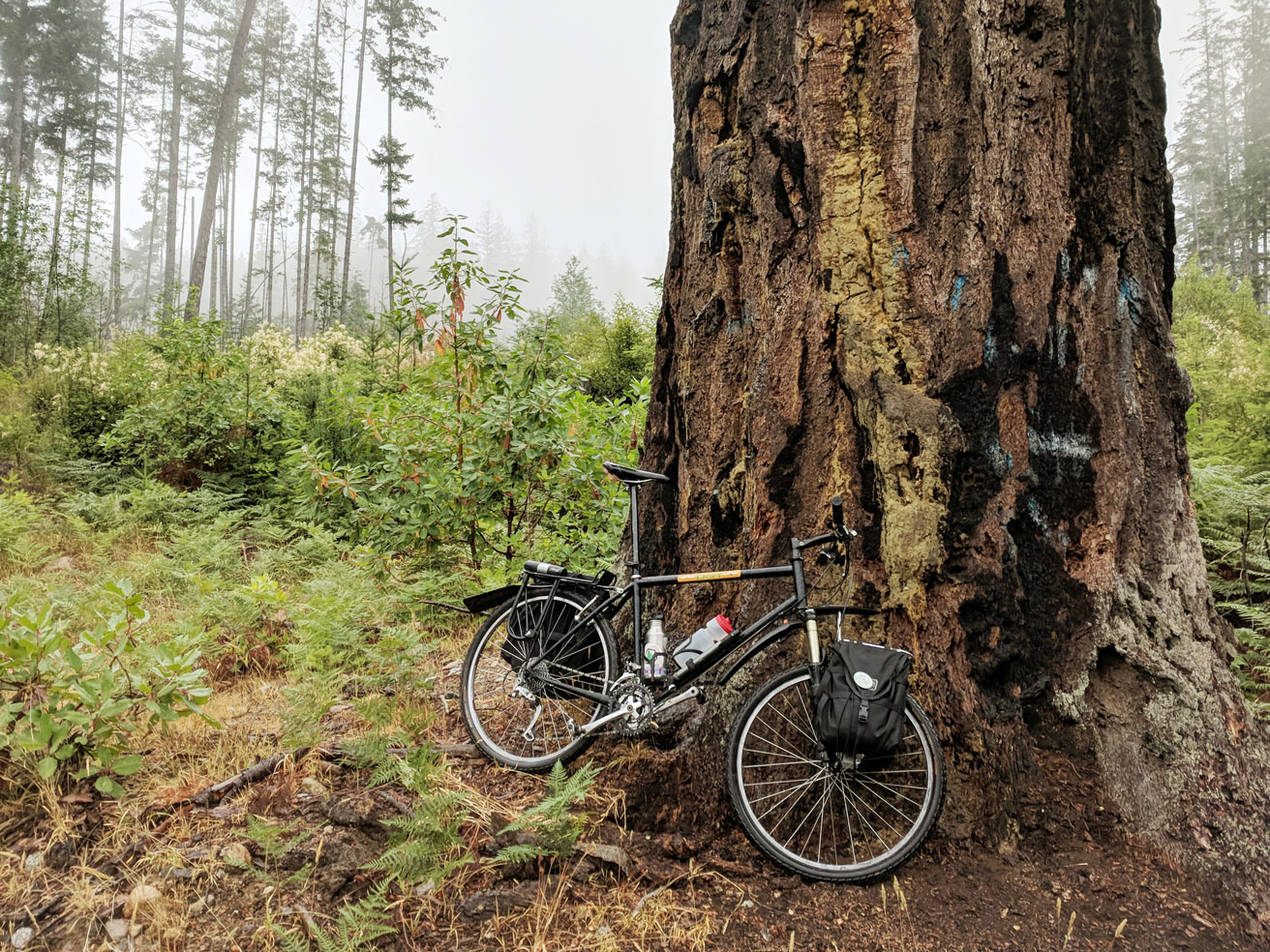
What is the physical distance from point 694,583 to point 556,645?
738mm

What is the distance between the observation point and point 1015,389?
2.46 metres

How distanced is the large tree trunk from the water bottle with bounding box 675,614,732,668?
0.55m

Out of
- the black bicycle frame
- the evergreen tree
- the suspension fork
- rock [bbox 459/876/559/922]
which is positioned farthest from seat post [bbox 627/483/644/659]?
the evergreen tree

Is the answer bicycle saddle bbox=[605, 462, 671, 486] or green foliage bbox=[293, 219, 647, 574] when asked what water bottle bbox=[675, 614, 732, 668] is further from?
green foliage bbox=[293, 219, 647, 574]

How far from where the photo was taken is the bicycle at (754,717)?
2438mm

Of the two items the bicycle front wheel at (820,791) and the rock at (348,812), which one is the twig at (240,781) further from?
the bicycle front wheel at (820,791)

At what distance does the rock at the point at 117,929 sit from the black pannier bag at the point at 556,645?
5.19ft

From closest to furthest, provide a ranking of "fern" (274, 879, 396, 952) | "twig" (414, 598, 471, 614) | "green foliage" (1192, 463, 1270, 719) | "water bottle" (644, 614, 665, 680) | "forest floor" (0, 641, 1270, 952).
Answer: "fern" (274, 879, 396, 952) → "forest floor" (0, 641, 1270, 952) → "water bottle" (644, 614, 665, 680) → "green foliage" (1192, 463, 1270, 719) → "twig" (414, 598, 471, 614)

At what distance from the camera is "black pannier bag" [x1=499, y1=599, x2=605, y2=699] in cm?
319

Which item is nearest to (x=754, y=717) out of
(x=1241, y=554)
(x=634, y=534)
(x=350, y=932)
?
(x=634, y=534)

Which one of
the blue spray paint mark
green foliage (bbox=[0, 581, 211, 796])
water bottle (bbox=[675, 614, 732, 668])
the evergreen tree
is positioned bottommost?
green foliage (bbox=[0, 581, 211, 796])

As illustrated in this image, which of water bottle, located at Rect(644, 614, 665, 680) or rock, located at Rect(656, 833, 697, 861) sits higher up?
water bottle, located at Rect(644, 614, 665, 680)

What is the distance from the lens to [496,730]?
10.8ft

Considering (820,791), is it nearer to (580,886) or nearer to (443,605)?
(580,886)
